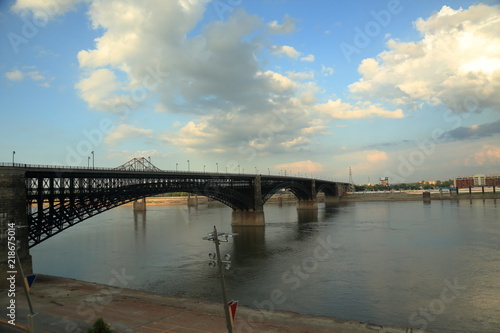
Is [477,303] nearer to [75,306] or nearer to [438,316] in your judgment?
[438,316]

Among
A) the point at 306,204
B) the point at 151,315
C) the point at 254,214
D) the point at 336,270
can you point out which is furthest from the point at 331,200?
the point at 151,315

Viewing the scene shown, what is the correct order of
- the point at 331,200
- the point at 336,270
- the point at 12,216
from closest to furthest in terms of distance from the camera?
1. the point at 12,216
2. the point at 336,270
3. the point at 331,200

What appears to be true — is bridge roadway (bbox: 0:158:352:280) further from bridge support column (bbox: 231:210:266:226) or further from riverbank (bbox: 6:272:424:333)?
riverbank (bbox: 6:272:424:333)

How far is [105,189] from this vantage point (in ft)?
157

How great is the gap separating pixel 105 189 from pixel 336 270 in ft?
111

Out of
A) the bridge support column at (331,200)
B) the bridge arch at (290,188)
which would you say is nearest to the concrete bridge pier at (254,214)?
the bridge arch at (290,188)

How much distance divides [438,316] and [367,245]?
3039 centimetres

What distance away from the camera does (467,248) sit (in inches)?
1873

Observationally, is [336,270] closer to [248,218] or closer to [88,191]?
[88,191]

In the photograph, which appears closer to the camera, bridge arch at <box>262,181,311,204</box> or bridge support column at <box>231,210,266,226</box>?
bridge support column at <box>231,210,266,226</box>

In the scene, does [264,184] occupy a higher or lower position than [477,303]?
higher

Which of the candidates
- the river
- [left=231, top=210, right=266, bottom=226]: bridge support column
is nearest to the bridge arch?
[left=231, top=210, right=266, bottom=226]: bridge support column

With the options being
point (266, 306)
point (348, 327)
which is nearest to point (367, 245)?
point (266, 306)

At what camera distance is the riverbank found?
20.0 m
